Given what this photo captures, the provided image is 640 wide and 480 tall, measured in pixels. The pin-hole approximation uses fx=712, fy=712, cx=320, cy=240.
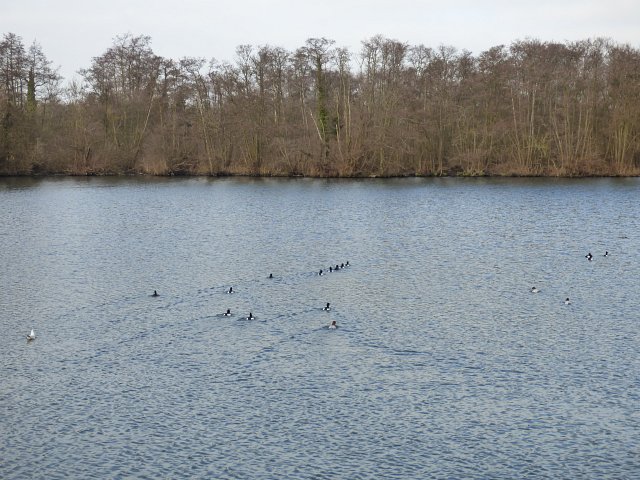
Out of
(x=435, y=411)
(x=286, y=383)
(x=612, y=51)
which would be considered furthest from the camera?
(x=612, y=51)

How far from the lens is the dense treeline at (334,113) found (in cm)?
7281

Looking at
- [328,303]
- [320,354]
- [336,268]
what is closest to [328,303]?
[328,303]

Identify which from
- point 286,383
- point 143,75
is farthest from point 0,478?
point 143,75

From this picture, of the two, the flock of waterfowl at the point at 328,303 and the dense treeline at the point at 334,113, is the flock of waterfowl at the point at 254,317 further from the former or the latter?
the dense treeline at the point at 334,113

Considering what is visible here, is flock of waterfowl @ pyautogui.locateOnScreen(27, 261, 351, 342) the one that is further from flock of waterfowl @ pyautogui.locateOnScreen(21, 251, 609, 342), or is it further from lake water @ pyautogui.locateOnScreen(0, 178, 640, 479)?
lake water @ pyautogui.locateOnScreen(0, 178, 640, 479)

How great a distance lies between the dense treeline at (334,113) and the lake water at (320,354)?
34.9 m

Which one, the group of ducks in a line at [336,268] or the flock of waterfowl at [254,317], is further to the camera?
the group of ducks in a line at [336,268]

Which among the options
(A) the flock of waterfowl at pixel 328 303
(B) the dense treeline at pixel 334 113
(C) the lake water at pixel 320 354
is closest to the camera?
(C) the lake water at pixel 320 354

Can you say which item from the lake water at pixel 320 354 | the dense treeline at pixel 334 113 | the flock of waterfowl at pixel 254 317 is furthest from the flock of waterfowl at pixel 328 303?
the dense treeline at pixel 334 113

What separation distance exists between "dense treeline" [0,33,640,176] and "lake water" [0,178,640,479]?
3491cm

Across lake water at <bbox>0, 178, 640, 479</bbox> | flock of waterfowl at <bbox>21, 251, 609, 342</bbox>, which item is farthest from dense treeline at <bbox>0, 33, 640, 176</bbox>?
flock of waterfowl at <bbox>21, 251, 609, 342</bbox>

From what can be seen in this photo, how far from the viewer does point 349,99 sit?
3081 inches

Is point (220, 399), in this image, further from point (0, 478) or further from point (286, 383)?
point (0, 478)

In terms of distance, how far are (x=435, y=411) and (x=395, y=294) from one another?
10778 millimetres
